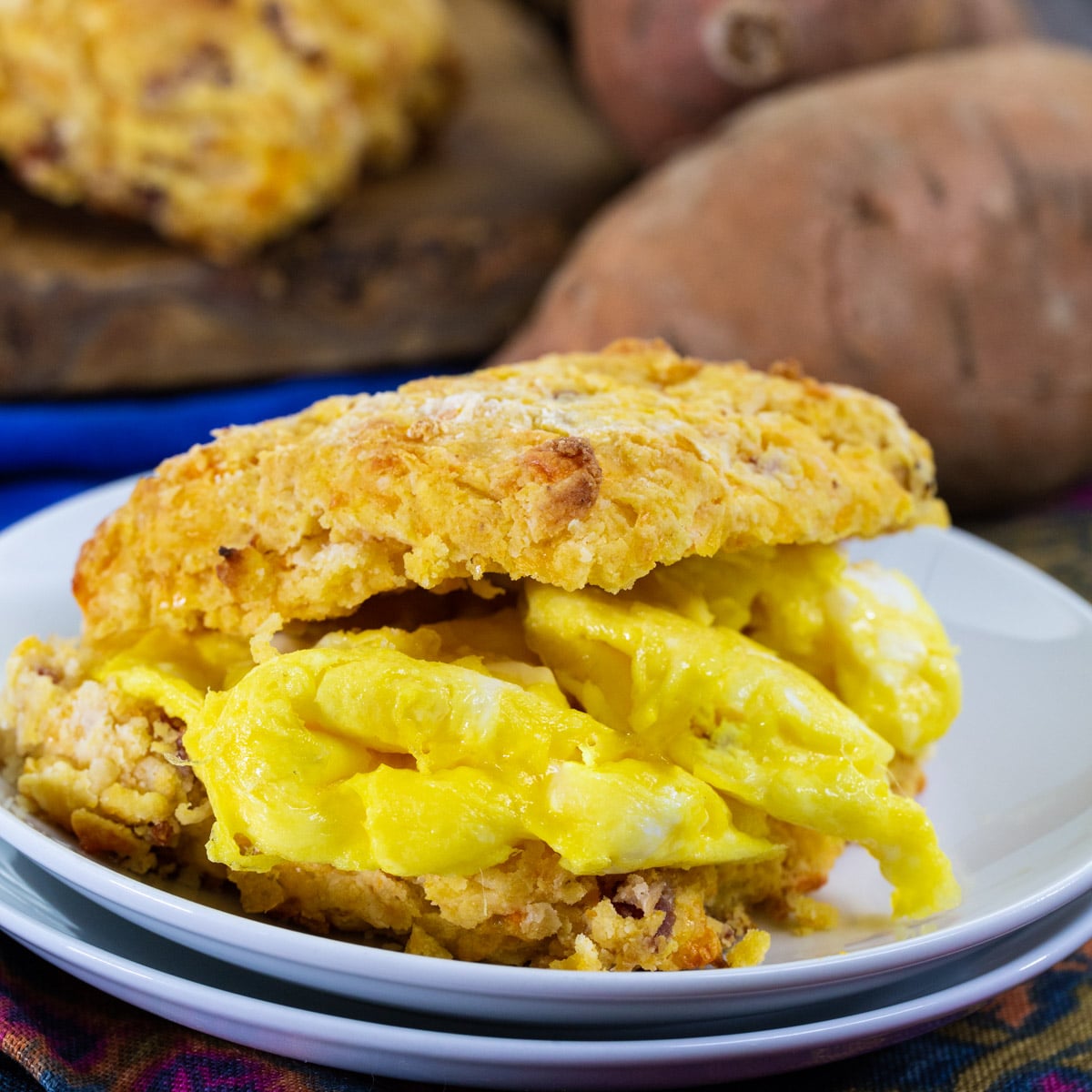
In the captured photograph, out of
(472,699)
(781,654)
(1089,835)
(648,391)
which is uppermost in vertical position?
(648,391)

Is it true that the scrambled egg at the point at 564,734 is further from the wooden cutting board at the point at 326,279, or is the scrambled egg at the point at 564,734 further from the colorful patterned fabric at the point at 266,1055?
the wooden cutting board at the point at 326,279

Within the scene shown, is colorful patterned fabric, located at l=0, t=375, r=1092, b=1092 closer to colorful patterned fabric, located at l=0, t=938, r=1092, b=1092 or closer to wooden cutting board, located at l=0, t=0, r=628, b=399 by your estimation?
colorful patterned fabric, located at l=0, t=938, r=1092, b=1092

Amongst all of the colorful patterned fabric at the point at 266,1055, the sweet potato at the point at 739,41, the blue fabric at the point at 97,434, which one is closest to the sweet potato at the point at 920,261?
the sweet potato at the point at 739,41

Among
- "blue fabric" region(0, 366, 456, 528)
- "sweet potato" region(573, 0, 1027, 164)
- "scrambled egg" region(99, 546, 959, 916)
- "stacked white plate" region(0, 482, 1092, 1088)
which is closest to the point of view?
"stacked white plate" region(0, 482, 1092, 1088)

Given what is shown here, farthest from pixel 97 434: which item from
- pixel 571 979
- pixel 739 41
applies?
pixel 571 979

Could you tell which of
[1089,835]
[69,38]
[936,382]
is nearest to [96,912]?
A: [1089,835]

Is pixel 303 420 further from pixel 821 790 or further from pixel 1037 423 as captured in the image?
pixel 1037 423

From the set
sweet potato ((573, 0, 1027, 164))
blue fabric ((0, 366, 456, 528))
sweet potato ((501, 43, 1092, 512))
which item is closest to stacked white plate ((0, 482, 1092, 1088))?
sweet potato ((501, 43, 1092, 512))
